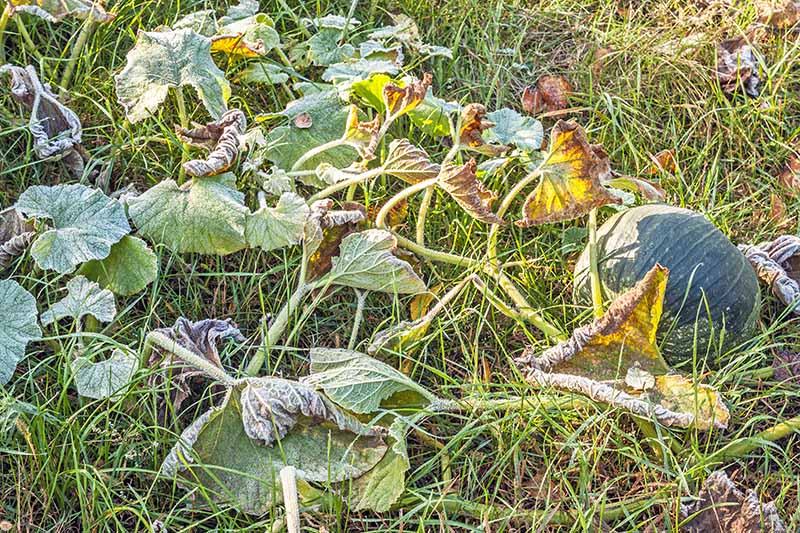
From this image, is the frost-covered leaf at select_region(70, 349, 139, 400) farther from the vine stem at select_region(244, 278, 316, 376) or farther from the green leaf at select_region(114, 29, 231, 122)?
the green leaf at select_region(114, 29, 231, 122)

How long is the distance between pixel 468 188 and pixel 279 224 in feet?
1.60

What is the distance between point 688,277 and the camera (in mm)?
2297

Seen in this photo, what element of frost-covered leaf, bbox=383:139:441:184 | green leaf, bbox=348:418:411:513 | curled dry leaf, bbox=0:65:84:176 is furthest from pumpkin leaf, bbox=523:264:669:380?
curled dry leaf, bbox=0:65:84:176

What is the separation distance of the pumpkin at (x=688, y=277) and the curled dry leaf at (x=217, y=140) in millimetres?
1016

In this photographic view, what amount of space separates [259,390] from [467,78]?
5.01ft

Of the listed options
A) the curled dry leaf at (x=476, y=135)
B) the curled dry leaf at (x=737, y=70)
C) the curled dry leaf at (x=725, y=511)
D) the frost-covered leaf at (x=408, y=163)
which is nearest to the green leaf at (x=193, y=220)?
the frost-covered leaf at (x=408, y=163)

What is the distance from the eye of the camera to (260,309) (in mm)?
2475

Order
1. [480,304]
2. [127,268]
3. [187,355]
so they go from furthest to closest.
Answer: [480,304] < [127,268] < [187,355]

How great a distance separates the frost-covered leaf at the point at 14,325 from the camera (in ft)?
6.89

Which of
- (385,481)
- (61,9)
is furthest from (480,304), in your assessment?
(61,9)

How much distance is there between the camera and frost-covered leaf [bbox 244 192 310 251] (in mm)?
2318

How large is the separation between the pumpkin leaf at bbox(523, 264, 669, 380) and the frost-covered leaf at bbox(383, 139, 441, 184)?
21.6 inches

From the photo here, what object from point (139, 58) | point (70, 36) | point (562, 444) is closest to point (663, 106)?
point (562, 444)

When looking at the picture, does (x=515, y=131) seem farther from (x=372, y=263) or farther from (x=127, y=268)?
(x=127, y=268)
